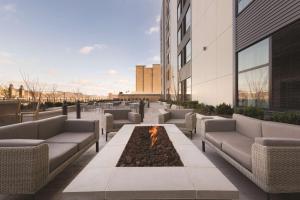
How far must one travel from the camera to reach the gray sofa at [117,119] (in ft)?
18.0

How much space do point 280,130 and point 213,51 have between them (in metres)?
6.78

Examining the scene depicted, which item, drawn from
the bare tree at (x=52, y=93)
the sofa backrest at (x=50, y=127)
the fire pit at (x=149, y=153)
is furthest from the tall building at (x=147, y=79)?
the fire pit at (x=149, y=153)

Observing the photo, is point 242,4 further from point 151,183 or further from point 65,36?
point 65,36

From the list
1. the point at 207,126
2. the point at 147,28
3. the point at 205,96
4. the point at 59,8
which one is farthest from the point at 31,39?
the point at 207,126

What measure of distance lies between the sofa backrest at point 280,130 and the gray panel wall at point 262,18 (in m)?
2.68

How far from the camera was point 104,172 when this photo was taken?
1902 millimetres

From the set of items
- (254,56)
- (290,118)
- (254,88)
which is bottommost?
(290,118)

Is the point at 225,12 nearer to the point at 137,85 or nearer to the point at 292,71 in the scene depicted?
the point at 292,71

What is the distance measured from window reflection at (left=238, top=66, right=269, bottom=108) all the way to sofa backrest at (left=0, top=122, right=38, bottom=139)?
5.49m

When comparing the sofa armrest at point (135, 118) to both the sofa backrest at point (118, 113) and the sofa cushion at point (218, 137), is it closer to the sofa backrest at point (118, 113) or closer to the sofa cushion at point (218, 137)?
the sofa backrest at point (118, 113)

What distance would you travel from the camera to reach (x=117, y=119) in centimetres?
633

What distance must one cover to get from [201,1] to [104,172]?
36.2 ft

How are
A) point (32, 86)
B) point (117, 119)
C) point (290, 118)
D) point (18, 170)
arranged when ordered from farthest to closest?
point (32, 86) → point (117, 119) → point (290, 118) → point (18, 170)

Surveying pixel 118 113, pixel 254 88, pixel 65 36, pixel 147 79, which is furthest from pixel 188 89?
pixel 147 79
